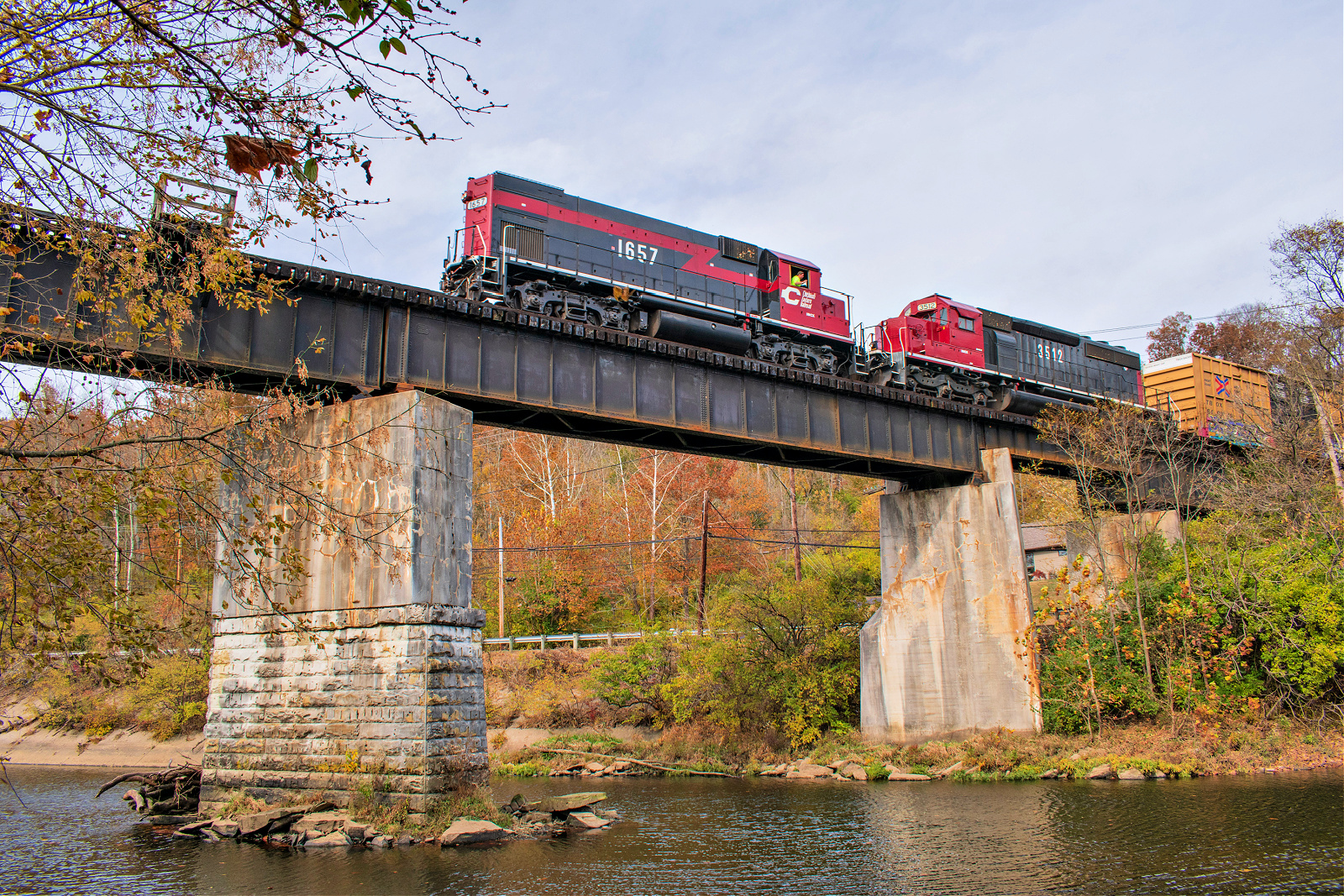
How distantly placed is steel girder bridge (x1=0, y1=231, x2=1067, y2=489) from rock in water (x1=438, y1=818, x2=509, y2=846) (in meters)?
8.37

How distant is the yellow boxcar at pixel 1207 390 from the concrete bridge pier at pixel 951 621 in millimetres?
14785

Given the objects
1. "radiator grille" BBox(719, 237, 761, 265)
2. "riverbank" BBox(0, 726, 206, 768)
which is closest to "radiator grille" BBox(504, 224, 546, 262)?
"radiator grille" BBox(719, 237, 761, 265)

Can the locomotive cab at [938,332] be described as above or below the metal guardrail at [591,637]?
above

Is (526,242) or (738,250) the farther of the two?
(738,250)

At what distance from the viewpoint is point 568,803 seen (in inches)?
692

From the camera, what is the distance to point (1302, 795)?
711 inches

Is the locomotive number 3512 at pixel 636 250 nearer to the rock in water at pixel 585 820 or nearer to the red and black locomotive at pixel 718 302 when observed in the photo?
the red and black locomotive at pixel 718 302

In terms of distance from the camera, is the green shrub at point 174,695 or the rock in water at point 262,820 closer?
the rock in water at point 262,820

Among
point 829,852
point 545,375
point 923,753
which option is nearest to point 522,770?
point 923,753

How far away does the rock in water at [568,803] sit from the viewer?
56.8 ft

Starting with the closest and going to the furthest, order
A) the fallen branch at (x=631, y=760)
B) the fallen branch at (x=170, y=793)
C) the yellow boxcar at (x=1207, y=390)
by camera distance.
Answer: the fallen branch at (x=170, y=793) < the fallen branch at (x=631, y=760) < the yellow boxcar at (x=1207, y=390)

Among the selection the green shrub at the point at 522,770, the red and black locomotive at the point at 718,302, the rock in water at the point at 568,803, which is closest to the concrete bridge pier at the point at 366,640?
the rock in water at the point at 568,803

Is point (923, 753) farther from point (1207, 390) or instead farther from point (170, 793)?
point (1207, 390)

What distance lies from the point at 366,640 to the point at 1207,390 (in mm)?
37729
